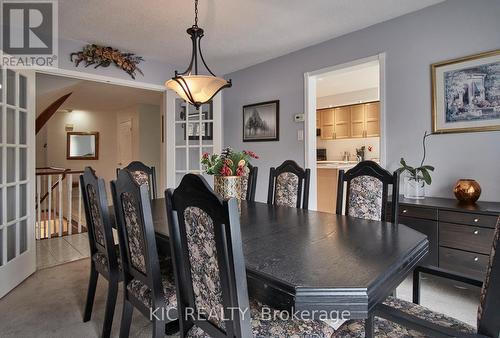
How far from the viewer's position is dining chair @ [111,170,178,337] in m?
1.38

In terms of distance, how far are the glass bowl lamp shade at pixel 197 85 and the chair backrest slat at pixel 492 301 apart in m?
1.95

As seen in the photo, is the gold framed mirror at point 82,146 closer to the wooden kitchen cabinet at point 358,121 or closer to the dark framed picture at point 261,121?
the dark framed picture at point 261,121

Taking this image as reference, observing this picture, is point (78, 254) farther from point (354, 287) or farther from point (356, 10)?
point (356, 10)

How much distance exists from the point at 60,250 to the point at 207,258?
356 cm

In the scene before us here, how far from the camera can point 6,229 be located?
8.63ft

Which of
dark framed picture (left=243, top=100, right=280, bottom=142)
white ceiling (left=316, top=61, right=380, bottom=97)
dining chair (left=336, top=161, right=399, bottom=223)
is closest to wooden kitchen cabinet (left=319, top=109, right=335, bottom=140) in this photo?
white ceiling (left=316, top=61, right=380, bottom=97)

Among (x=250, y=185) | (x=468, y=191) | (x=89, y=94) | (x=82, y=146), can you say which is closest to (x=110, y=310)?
(x=250, y=185)

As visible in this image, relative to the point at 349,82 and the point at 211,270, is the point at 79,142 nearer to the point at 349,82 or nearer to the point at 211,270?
the point at 349,82

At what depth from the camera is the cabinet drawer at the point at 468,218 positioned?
2.09 metres

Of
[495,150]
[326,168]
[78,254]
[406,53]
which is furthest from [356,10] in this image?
[78,254]

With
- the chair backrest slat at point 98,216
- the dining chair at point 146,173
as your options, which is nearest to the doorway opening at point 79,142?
the dining chair at point 146,173

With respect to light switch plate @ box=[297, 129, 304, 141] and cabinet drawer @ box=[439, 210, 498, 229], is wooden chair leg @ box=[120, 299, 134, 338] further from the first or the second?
light switch plate @ box=[297, 129, 304, 141]

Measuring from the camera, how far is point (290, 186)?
2633 millimetres

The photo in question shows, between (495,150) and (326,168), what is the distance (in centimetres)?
250
